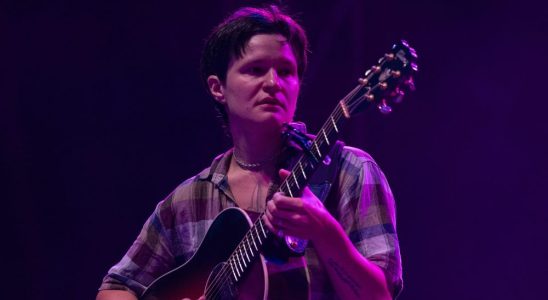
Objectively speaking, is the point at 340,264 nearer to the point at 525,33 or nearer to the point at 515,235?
the point at 515,235

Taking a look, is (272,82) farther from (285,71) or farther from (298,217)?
(298,217)

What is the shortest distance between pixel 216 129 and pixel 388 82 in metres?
2.69

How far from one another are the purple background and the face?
183 cm

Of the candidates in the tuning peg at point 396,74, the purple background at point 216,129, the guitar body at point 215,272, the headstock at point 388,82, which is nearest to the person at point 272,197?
the guitar body at point 215,272

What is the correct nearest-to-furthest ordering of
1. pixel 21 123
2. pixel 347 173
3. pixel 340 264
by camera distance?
pixel 340 264 < pixel 347 173 < pixel 21 123

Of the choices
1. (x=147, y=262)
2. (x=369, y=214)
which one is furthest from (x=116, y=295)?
(x=369, y=214)

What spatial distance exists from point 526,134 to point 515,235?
62 cm

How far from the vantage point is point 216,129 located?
4676 mm

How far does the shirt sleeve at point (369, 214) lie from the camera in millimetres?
2311

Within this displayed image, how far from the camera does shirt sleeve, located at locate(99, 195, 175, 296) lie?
9.78 feet

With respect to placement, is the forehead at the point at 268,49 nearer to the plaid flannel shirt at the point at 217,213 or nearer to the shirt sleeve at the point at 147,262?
the plaid flannel shirt at the point at 217,213

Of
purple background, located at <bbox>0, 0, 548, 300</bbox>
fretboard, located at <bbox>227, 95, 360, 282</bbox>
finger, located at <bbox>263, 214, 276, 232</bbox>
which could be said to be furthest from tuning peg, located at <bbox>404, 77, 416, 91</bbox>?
purple background, located at <bbox>0, 0, 548, 300</bbox>

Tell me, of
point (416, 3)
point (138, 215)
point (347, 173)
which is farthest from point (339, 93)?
point (347, 173)

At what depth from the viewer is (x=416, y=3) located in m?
4.77
